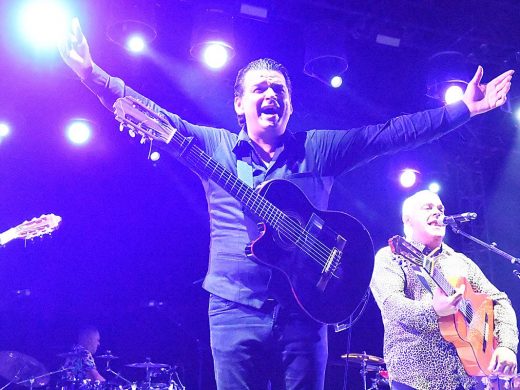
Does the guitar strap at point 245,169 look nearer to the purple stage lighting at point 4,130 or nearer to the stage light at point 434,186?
the purple stage lighting at point 4,130

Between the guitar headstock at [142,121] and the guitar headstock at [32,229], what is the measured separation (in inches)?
196

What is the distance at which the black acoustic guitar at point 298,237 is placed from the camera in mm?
2365

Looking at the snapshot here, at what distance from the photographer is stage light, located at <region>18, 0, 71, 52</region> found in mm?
6648

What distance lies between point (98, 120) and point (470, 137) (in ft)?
22.4

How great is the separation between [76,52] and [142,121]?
51 cm

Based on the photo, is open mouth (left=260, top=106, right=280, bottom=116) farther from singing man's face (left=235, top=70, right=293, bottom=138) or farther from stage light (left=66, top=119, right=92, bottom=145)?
stage light (left=66, top=119, right=92, bottom=145)

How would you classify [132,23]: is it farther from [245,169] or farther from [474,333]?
[474,333]

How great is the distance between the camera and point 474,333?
3795 mm

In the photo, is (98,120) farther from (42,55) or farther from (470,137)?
(470,137)

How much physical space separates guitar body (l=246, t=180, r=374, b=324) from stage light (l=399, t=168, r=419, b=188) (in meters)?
7.83

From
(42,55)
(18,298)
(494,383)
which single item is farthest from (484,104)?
(18,298)

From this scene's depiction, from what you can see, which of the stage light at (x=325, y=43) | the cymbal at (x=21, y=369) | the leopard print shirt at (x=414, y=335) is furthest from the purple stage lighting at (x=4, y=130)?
the leopard print shirt at (x=414, y=335)

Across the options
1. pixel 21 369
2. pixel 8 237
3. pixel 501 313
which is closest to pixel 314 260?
pixel 501 313

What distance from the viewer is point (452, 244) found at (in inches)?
383
